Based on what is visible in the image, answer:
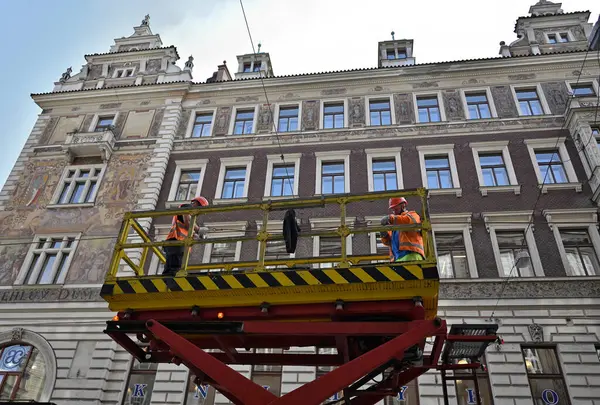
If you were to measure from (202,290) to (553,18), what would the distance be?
22.7 meters

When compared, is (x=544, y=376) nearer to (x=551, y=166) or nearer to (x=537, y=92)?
(x=551, y=166)

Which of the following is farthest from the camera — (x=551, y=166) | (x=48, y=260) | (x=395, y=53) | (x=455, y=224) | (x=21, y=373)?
(x=395, y=53)

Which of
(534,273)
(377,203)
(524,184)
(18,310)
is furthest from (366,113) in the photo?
(18,310)

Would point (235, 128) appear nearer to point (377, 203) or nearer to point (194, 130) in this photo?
point (194, 130)

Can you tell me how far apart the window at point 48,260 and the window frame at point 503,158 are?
16.3 m

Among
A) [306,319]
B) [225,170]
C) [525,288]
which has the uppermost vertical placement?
[225,170]

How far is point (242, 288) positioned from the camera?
625cm

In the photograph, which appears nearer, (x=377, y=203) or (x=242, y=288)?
(x=242, y=288)

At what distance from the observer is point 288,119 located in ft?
67.8

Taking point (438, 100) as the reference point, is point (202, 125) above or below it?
below

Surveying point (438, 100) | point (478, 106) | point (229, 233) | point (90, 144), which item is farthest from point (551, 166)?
point (90, 144)

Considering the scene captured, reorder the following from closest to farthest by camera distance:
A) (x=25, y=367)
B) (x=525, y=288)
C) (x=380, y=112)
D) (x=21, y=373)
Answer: (x=525, y=288), (x=21, y=373), (x=25, y=367), (x=380, y=112)

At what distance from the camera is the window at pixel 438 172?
17.3 m

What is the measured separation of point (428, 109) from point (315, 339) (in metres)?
15.5
